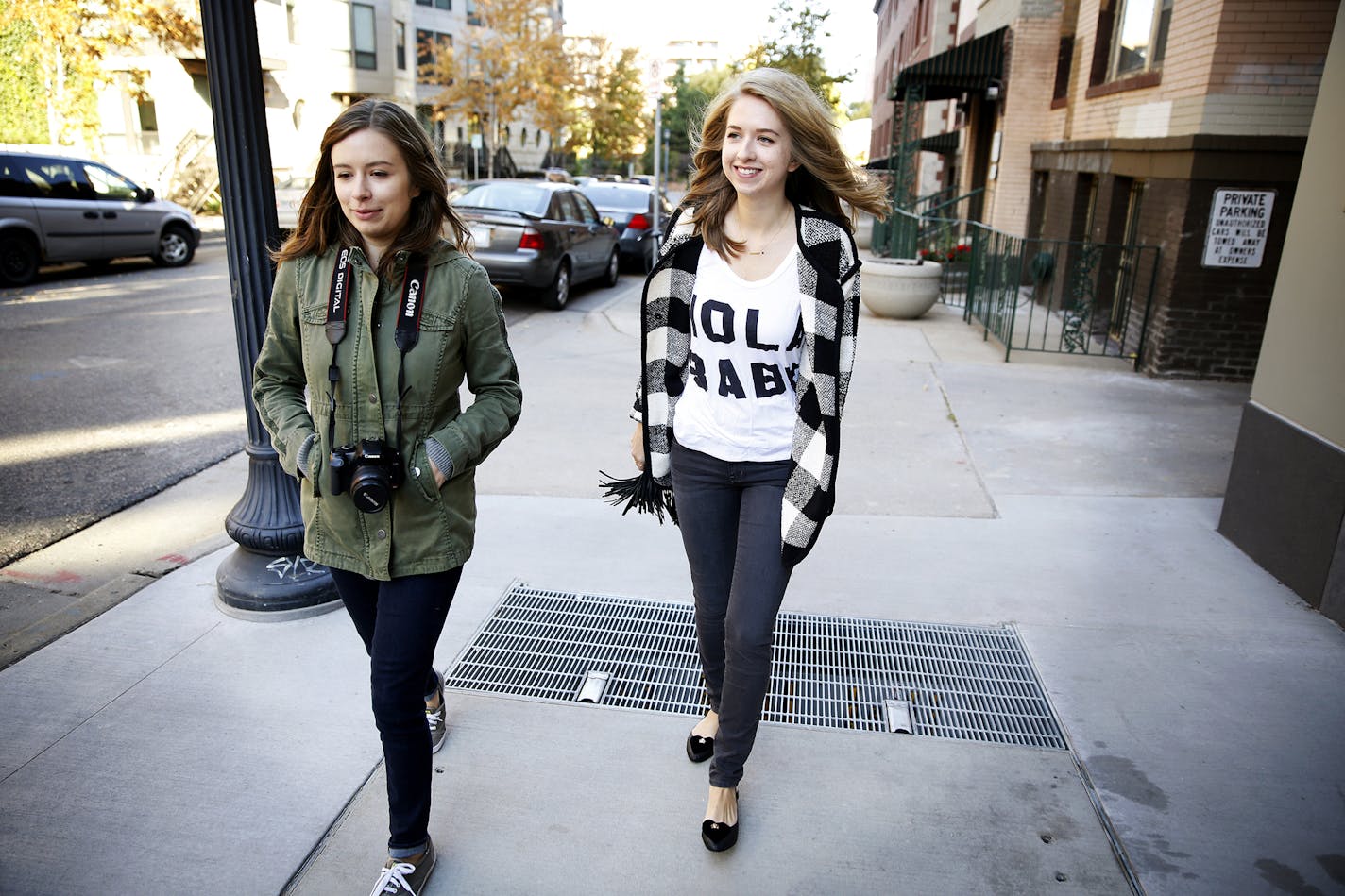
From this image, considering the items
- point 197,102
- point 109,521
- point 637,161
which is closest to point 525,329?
point 109,521

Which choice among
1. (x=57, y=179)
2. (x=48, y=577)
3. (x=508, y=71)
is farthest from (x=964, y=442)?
(x=508, y=71)

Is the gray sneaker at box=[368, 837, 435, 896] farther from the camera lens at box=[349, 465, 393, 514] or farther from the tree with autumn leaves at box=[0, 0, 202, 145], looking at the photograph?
the tree with autumn leaves at box=[0, 0, 202, 145]

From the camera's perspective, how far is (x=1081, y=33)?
12047mm

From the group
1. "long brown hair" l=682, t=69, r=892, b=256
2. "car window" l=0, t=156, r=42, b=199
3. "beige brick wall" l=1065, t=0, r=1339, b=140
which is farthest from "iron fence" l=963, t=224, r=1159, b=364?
"car window" l=0, t=156, r=42, b=199

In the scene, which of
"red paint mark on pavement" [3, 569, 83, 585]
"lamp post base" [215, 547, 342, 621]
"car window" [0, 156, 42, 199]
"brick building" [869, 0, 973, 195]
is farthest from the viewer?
"brick building" [869, 0, 973, 195]

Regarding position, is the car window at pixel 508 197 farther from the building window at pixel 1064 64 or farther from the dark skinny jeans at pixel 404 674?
the dark skinny jeans at pixel 404 674

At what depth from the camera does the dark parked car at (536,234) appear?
11.4 m

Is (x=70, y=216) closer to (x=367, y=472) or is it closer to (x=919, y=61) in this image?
(x=367, y=472)

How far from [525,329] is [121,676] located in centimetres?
752

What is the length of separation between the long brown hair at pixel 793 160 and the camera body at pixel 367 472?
3.41 feet

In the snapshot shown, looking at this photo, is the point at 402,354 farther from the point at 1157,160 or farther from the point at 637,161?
the point at 637,161

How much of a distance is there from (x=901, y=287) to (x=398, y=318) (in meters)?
9.39

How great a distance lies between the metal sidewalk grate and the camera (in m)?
3.28

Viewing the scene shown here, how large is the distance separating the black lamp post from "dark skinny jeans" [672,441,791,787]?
74.2 inches
